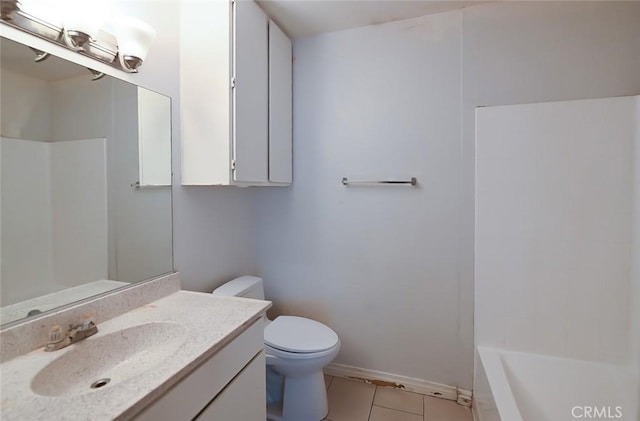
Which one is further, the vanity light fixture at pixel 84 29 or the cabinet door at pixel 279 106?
the cabinet door at pixel 279 106

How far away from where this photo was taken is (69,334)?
0.92 metres

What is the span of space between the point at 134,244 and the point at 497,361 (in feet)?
6.15

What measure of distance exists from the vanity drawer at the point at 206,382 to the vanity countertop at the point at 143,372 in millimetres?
28

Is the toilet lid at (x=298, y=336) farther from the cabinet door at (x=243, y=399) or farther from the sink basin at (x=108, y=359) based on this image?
the sink basin at (x=108, y=359)

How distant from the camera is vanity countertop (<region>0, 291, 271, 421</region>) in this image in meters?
0.63

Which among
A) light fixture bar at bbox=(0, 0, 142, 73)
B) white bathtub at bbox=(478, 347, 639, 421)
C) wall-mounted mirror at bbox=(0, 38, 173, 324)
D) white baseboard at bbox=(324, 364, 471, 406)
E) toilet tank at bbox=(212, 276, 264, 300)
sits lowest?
white baseboard at bbox=(324, 364, 471, 406)

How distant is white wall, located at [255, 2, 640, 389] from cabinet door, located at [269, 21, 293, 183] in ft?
0.35

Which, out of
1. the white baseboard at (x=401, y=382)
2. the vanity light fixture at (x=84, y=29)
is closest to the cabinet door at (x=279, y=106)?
the vanity light fixture at (x=84, y=29)

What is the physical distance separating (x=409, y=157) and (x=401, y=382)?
58.3 inches

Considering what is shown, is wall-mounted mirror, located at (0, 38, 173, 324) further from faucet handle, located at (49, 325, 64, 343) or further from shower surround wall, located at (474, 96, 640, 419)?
shower surround wall, located at (474, 96, 640, 419)

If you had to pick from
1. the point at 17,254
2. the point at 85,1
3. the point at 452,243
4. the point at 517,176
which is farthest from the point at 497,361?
the point at 85,1

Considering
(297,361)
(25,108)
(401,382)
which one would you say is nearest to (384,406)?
(401,382)

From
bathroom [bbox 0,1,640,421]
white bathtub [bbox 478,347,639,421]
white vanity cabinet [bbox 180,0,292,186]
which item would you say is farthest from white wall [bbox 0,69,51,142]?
white bathtub [bbox 478,347,639,421]

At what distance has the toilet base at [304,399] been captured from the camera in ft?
5.30
